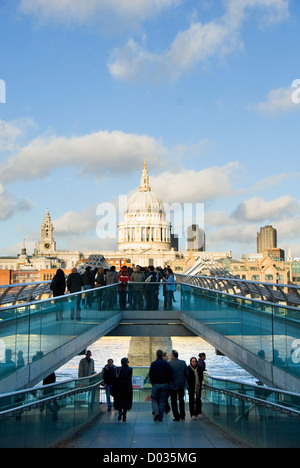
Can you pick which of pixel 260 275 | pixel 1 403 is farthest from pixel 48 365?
pixel 260 275

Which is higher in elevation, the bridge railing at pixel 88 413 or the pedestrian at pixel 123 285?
the pedestrian at pixel 123 285

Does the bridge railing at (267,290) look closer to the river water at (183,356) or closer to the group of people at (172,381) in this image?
the group of people at (172,381)

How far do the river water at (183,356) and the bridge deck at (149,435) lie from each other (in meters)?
37.8

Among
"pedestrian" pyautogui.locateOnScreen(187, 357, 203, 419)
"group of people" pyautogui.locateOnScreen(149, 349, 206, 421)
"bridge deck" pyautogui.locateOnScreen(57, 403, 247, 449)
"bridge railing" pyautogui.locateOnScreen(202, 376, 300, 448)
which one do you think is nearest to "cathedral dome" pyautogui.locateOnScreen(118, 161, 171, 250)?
"pedestrian" pyautogui.locateOnScreen(187, 357, 203, 419)

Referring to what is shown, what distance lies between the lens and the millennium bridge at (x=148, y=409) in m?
8.03

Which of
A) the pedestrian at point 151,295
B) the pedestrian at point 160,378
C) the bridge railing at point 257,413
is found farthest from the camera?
the pedestrian at point 151,295

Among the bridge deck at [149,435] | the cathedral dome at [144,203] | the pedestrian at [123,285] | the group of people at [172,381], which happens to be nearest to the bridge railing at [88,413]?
the bridge deck at [149,435]

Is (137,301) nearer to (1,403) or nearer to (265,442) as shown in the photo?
(265,442)

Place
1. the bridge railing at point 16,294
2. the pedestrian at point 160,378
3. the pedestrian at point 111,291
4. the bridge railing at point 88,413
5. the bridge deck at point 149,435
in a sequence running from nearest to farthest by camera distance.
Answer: the bridge railing at point 88,413
the bridge deck at point 149,435
the bridge railing at point 16,294
the pedestrian at point 160,378
the pedestrian at point 111,291

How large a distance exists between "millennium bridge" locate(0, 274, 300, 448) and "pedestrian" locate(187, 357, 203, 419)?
28 cm

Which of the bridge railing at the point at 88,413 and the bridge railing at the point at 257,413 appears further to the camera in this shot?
the bridge railing at the point at 257,413

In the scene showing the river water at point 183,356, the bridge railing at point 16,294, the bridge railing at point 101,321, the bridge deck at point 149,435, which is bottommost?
the river water at point 183,356

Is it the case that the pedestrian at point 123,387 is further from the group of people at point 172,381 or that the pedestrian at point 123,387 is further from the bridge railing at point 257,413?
the bridge railing at point 257,413

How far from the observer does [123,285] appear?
847 inches
